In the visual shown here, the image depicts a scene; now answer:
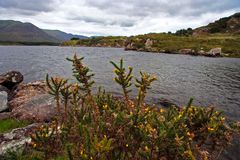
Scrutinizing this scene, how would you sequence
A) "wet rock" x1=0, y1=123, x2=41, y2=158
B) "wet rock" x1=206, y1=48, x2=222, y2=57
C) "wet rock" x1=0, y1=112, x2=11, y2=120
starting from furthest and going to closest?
"wet rock" x1=206, y1=48, x2=222, y2=57 → "wet rock" x1=0, y1=112, x2=11, y2=120 → "wet rock" x1=0, y1=123, x2=41, y2=158

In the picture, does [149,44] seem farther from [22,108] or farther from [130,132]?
[130,132]

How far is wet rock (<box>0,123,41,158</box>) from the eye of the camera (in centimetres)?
1252

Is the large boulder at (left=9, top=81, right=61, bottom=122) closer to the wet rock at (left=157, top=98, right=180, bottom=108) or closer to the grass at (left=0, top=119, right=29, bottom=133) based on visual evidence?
the grass at (left=0, top=119, right=29, bottom=133)

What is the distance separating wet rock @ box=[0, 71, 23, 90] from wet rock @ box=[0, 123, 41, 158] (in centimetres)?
1914

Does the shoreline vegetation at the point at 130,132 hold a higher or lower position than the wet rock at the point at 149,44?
higher

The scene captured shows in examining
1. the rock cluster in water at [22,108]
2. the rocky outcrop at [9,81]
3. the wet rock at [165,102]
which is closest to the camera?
the rock cluster in water at [22,108]

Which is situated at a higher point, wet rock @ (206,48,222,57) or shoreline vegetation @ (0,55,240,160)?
shoreline vegetation @ (0,55,240,160)

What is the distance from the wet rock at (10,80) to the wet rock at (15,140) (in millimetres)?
19137

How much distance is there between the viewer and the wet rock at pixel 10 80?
32278 millimetres

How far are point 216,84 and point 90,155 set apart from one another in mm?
39061

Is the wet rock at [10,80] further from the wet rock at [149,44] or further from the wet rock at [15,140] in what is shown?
the wet rock at [149,44]

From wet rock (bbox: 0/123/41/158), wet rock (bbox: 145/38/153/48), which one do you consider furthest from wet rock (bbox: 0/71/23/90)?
wet rock (bbox: 145/38/153/48)

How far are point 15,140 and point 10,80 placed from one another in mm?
21383

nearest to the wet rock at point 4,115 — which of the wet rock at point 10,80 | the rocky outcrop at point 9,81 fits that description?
the rocky outcrop at point 9,81
